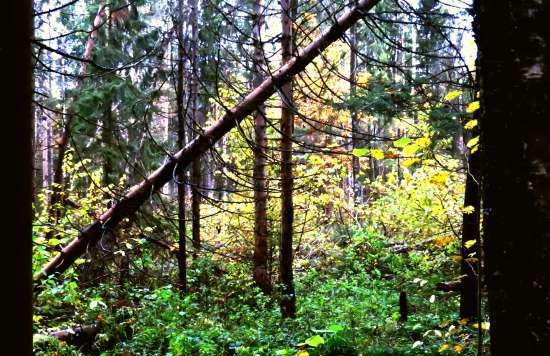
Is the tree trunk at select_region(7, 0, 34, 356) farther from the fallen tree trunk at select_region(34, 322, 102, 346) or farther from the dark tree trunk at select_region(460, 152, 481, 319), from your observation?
the dark tree trunk at select_region(460, 152, 481, 319)

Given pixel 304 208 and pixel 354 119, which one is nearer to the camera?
pixel 304 208

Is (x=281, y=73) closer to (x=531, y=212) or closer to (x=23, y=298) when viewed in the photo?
(x=531, y=212)

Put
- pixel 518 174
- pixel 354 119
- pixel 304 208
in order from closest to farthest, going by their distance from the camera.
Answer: pixel 518 174, pixel 304 208, pixel 354 119

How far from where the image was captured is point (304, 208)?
9.52 m

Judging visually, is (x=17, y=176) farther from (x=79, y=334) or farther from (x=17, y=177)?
(x=79, y=334)

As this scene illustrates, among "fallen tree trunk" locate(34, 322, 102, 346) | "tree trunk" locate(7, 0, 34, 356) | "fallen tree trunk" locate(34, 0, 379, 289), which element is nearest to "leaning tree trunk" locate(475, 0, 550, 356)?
"tree trunk" locate(7, 0, 34, 356)

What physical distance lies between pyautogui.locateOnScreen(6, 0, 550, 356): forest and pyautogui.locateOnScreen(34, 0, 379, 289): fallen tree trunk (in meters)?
0.02

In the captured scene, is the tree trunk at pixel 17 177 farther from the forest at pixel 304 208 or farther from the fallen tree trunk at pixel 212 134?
the fallen tree trunk at pixel 212 134

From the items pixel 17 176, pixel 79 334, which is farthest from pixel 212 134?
pixel 17 176

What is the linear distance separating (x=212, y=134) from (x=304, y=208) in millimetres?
4875

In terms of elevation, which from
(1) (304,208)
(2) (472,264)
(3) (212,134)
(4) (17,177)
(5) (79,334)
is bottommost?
(5) (79,334)

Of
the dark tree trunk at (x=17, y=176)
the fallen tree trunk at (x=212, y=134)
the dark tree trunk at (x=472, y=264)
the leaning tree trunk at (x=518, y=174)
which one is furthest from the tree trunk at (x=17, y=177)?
the dark tree trunk at (x=472, y=264)

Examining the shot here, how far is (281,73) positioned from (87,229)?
124 inches

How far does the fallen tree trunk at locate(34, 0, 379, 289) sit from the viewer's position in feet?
15.4
